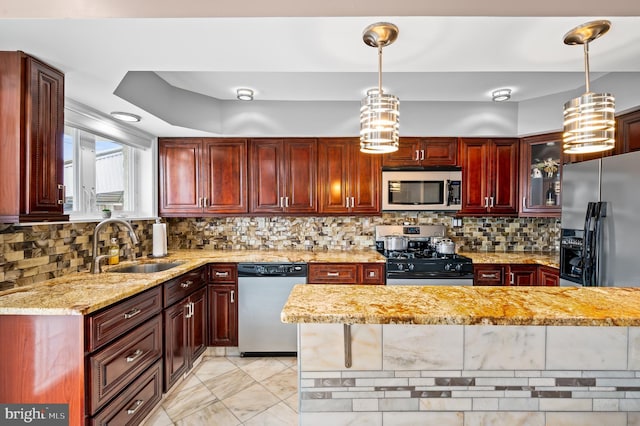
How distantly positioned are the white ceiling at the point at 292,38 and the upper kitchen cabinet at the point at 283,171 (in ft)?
4.87

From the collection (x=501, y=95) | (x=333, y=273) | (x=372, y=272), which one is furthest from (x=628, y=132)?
(x=333, y=273)

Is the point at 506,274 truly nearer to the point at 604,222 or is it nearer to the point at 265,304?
the point at 604,222

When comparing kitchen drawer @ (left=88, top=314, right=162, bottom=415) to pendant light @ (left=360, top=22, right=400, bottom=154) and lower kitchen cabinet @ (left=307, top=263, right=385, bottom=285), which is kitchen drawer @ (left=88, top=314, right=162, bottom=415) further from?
pendant light @ (left=360, top=22, right=400, bottom=154)

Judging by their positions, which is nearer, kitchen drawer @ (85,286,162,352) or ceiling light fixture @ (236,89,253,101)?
kitchen drawer @ (85,286,162,352)

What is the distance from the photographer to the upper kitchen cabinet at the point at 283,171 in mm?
3359

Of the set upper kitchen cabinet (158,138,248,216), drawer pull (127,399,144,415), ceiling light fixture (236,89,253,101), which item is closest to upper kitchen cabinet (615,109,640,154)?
ceiling light fixture (236,89,253,101)

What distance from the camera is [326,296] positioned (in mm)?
1407

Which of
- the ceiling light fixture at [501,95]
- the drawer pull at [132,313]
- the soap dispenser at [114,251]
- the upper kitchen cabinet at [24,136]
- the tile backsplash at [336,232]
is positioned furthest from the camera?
the tile backsplash at [336,232]

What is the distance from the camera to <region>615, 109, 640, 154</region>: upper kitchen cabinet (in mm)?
2346

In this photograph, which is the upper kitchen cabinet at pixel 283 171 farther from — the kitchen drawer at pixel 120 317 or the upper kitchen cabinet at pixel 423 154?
the kitchen drawer at pixel 120 317

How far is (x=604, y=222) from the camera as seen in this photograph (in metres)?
2.14

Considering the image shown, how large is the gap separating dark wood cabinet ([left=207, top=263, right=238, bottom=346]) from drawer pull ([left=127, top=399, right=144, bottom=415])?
105 cm


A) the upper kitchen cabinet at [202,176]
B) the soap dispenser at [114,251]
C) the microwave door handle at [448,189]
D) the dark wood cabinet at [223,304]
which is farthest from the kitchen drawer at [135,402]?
the microwave door handle at [448,189]

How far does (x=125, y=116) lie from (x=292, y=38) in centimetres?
184
